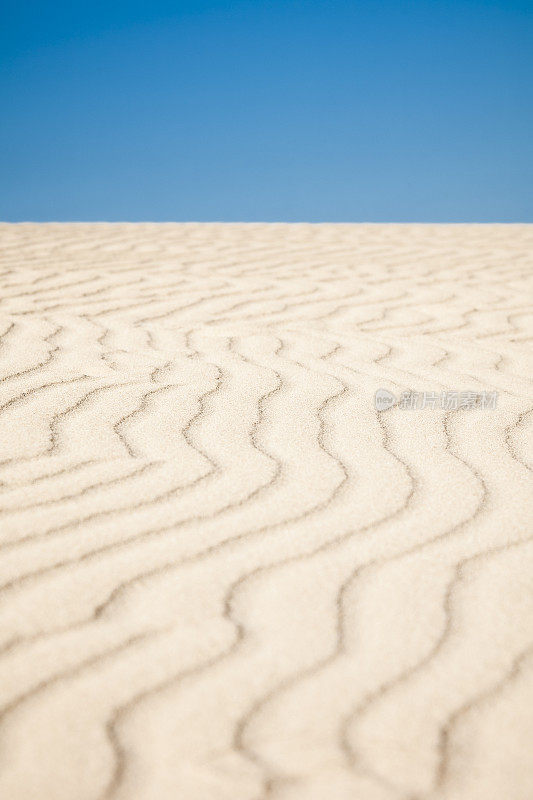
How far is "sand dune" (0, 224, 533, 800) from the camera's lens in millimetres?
1335

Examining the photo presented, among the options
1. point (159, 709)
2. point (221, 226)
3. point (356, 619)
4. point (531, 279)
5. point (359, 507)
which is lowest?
point (159, 709)

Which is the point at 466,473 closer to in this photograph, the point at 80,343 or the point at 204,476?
the point at 204,476

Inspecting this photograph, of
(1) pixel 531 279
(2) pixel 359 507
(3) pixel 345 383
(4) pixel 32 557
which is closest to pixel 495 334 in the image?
(3) pixel 345 383

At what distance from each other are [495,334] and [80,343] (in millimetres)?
1998

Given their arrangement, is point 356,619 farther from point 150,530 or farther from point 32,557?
point 32,557

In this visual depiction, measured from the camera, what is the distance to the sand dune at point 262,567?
133 centimetres

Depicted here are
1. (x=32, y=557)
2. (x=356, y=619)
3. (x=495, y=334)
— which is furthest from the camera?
(x=495, y=334)

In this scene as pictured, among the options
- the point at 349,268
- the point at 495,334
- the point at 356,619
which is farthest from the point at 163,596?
the point at 349,268

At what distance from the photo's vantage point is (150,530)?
1.95 m

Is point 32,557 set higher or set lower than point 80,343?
lower

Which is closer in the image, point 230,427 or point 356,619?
point 356,619

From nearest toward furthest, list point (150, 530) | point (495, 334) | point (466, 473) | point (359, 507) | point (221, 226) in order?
point (150, 530) → point (359, 507) → point (466, 473) → point (495, 334) → point (221, 226)

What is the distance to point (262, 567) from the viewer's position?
1834 millimetres

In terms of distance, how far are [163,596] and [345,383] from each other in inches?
61.4
